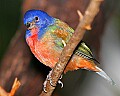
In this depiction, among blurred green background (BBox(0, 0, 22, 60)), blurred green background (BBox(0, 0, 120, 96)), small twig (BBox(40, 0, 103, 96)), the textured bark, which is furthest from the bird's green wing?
blurred green background (BBox(0, 0, 22, 60))

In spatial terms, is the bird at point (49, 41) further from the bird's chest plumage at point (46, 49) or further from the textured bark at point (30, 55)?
the textured bark at point (30, 55)

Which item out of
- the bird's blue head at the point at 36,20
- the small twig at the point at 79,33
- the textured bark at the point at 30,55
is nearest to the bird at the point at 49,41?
the bird's blue head at the point at 36,20

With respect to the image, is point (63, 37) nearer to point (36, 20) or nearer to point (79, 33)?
point (36, 20)

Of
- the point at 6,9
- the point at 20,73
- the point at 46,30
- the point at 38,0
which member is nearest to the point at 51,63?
the point at 46,30

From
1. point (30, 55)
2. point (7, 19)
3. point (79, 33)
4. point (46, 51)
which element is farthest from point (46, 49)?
point (7, 19)

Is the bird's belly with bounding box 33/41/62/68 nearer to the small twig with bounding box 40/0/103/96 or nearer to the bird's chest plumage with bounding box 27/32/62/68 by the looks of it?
the bird's chest plumage with bounding box 27/32/62/68

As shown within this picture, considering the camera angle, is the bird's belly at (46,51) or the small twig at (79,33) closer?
the small twig at (79,33)

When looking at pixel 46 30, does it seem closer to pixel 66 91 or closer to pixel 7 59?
pixel 7 59
